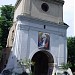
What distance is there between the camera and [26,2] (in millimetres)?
24344

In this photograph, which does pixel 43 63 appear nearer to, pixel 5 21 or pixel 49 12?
pixel 49 12

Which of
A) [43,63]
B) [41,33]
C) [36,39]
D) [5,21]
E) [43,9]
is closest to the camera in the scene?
[36,39]

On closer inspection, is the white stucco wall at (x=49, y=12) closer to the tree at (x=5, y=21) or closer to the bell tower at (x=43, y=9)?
the bell tower at (x=43, y=9)

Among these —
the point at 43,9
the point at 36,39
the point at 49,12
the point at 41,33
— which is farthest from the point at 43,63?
the point at 43,9

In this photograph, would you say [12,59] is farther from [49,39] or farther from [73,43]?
[73,43]

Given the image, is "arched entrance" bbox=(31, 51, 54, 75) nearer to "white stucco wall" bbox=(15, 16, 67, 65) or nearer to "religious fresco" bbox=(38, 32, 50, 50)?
"white stucco wall" bbox=(15, 16, 67, 65)

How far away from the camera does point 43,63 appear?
26.9 metres

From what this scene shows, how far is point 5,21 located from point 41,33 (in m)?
9.12

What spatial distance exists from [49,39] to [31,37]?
2328 mm

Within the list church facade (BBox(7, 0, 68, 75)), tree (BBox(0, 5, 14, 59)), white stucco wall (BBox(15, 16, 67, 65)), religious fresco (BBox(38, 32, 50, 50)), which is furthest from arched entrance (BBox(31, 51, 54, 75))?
tree (BBox(0, 5, 14, 59))

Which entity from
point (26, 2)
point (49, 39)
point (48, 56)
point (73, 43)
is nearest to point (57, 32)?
point (49, 39)

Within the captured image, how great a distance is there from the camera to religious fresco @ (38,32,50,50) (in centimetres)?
2392

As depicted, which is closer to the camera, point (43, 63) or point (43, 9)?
point (43, 9)

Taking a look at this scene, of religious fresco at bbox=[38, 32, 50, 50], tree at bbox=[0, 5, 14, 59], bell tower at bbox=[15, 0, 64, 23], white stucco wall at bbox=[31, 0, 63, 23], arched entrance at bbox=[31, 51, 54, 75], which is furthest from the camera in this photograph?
tree at bbox=[0, 5, 14, 59]
